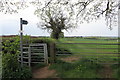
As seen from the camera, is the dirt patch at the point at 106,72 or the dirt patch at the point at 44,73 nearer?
the dirt patch at the point at 106,72

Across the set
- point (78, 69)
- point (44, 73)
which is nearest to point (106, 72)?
point (78, 69)

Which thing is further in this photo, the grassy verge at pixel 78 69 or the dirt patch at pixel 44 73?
the dirt patch at pixel 44 73

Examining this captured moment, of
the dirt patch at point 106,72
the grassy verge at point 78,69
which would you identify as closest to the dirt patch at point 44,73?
the grassy verge at point 78,69

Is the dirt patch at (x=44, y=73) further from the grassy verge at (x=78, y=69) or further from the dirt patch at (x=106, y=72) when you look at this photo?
the dirt patch at (x=106, y=72)

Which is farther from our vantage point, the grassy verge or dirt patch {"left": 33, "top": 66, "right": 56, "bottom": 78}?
dirt patch {"left": 33, "top": 66, "right": 56, "bottom": 78}

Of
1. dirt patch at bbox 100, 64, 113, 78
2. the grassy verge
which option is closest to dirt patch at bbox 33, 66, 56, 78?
the grassy verge

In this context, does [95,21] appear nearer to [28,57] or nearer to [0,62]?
[28,57]

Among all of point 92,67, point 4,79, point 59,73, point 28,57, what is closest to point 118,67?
point 92,67

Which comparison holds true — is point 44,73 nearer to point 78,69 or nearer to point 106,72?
point 78,69

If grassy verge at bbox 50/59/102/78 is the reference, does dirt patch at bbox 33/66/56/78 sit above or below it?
below

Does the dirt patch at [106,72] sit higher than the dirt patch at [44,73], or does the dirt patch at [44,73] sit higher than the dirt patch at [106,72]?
the dirt patch at [106,72]

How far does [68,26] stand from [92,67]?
13.6 meters

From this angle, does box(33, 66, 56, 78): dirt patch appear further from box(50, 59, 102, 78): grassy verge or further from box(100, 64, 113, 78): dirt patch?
box(100, 64, 113, 78): dirt patch

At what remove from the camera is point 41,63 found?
23.3 feet
